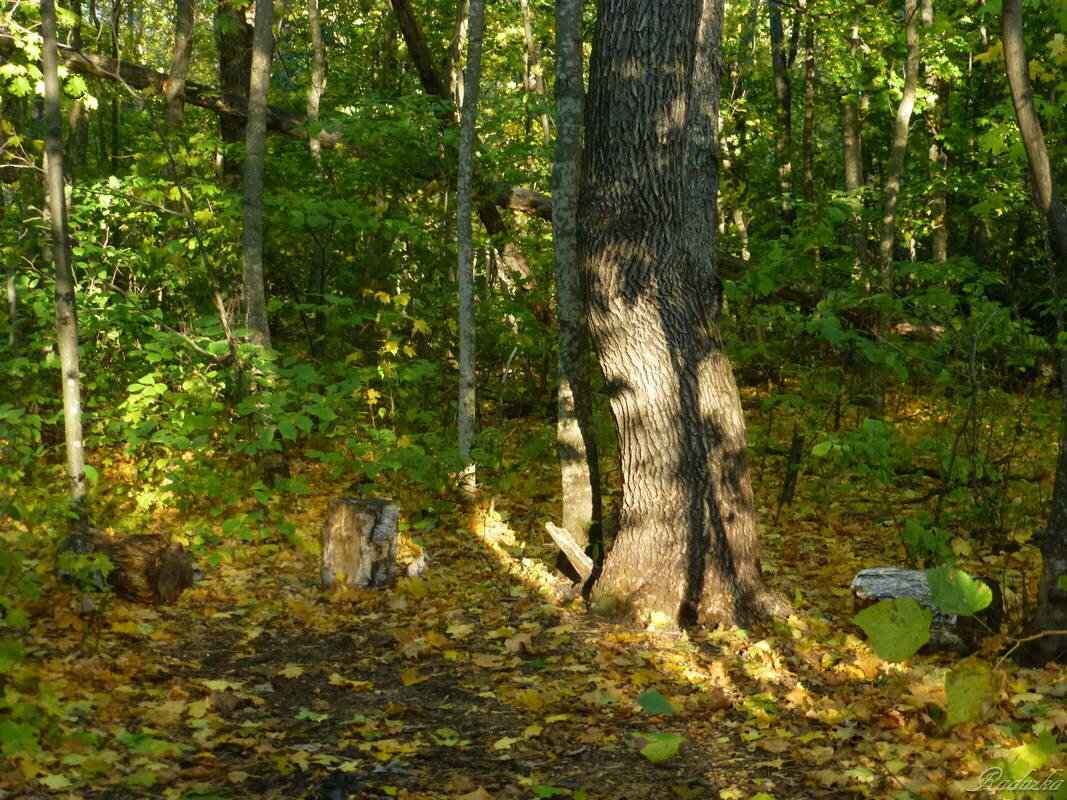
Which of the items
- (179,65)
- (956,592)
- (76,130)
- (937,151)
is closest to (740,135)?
(937,151)

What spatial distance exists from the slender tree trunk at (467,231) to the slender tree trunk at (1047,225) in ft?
15.7

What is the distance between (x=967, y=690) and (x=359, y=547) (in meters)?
5.33

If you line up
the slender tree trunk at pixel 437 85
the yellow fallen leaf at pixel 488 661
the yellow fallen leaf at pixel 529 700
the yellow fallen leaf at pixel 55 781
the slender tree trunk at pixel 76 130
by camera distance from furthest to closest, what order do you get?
the slender tree trunk at pixel 76 130 → the slender tree trunk at pixel 437 85 → the yellow fallen leaf at pixel 488 661 → the yellow fallen leaf at pixel 529 700 → the yellow fallen leaf at pixel 55 781

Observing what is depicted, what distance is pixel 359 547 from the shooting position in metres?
6.84

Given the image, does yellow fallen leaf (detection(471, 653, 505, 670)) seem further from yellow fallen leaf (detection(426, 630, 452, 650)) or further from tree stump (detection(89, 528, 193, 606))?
tree stump (detection(89, 528, 193, 606))

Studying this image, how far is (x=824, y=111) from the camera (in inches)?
906

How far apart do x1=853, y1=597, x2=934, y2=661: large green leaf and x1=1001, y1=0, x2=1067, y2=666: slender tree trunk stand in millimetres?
3219

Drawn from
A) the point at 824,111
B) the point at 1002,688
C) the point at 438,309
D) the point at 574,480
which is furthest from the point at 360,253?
the point at 824,111

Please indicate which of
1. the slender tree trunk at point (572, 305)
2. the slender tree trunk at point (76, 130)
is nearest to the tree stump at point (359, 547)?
the slender tree trunk at point (572, 305)

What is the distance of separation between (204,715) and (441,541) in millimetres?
3784

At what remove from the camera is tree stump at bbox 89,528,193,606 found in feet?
19.7

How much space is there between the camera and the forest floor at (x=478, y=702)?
380 cm

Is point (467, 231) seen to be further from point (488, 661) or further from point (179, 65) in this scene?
point (488, 661)

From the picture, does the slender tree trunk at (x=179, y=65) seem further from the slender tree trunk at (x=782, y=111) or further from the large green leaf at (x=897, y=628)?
the slender tree trunk at (x=782, y=111)
